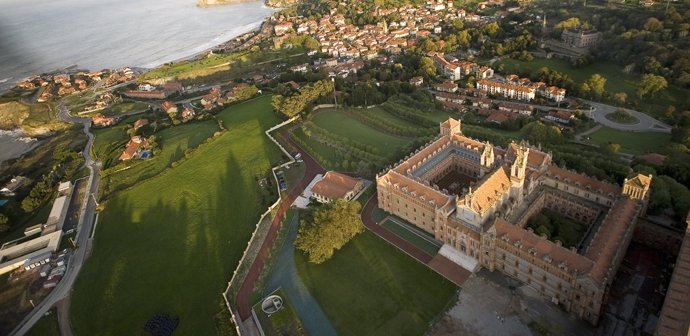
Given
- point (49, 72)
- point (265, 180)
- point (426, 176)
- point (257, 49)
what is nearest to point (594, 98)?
point (426, 176)

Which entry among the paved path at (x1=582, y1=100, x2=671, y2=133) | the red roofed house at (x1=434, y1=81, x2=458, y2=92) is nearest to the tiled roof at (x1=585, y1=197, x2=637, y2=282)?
the paved path at (x1=582, y1=100, x2=671, y2=133)

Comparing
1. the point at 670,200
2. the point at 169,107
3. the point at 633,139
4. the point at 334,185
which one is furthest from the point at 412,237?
the point at 169,107

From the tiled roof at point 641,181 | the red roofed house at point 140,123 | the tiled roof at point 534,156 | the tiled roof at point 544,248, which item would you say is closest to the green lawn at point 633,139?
the tiled roof at point 534,156

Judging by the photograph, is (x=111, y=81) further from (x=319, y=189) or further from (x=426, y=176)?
(x=426, y=176)

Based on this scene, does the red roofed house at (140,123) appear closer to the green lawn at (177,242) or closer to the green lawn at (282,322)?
the green lawn at (177,242)

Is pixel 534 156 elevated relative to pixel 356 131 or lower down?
elevated

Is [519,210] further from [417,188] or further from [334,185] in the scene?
[334,185]
